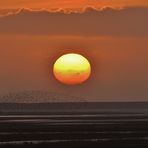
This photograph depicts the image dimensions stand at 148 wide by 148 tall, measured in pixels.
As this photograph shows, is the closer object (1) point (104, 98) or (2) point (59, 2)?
(2) point (59, 2)

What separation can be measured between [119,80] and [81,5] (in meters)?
0.51

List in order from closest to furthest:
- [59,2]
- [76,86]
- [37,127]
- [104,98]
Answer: [37,127]
[59,2]
[104,98]
[76,86]

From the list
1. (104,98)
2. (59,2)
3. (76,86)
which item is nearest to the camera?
(59,2)

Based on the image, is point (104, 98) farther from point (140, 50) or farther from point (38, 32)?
point (38, 32)

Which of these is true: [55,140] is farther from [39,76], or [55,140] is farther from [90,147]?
[39,76]

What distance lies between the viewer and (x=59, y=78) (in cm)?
231

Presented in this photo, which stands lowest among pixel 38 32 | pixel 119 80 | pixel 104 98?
pixel 104 98

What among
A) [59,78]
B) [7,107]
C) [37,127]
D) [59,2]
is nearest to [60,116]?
[37,127]

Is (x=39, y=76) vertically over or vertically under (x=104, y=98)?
over

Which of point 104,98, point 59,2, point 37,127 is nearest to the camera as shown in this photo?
point 37,127

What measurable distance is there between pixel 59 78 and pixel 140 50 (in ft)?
1.38

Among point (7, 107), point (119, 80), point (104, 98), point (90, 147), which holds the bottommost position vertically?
point (90, 147)

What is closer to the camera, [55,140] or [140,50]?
[55,140]

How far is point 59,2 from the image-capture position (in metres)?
1.97
